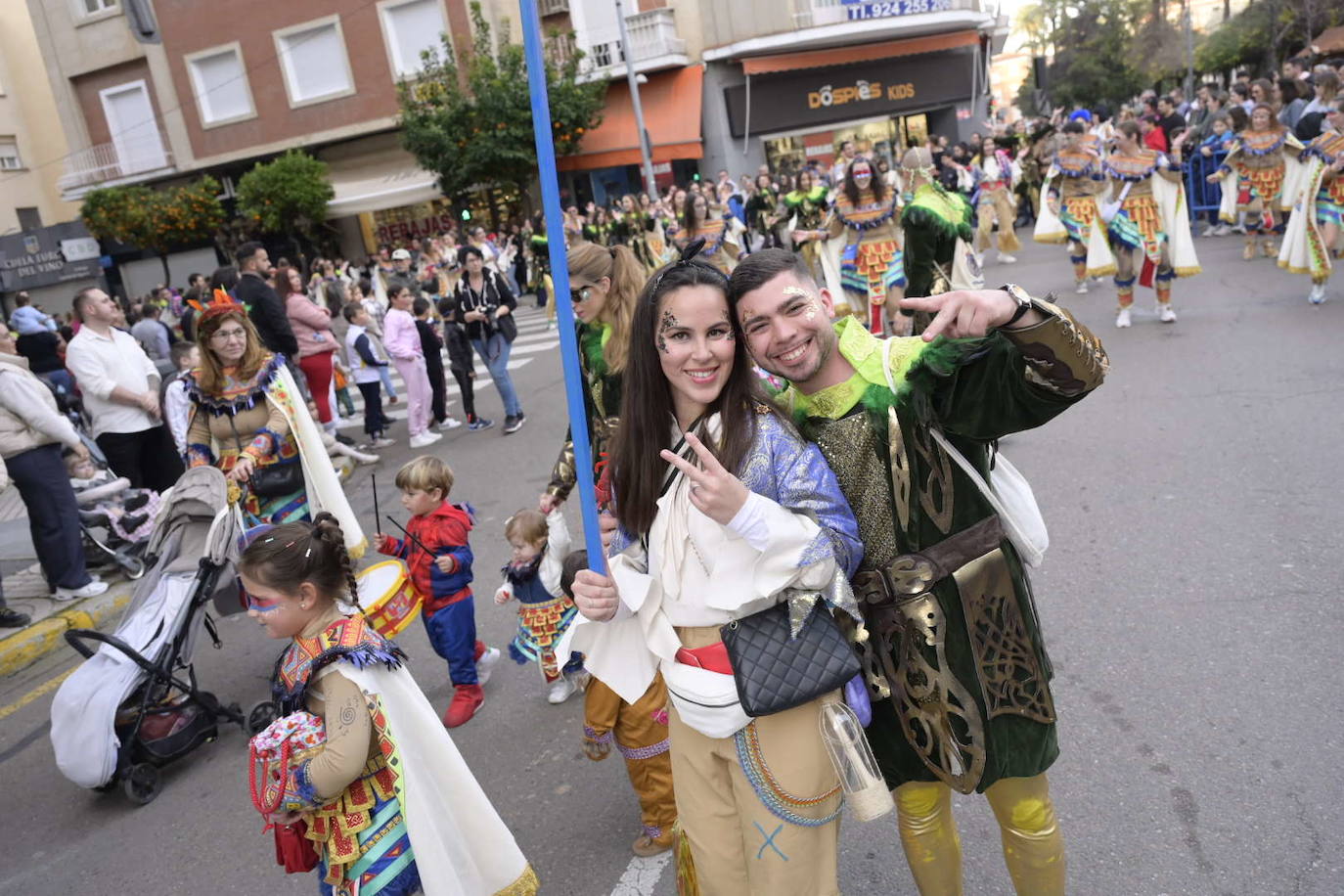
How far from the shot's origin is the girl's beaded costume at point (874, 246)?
28.3ft

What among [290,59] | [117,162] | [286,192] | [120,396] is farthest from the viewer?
[117,162]

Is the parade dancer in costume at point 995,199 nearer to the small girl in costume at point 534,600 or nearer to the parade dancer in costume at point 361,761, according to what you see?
the small girl in costume at point 534,600

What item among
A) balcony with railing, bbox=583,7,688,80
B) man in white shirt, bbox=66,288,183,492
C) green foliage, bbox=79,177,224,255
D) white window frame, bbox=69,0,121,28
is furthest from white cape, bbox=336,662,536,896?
white window frame, bbox=69,0,121,28

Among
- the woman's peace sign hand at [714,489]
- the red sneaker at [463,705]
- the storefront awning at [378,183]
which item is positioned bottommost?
the red sneaker at [463,705]

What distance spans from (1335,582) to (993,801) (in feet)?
9.17

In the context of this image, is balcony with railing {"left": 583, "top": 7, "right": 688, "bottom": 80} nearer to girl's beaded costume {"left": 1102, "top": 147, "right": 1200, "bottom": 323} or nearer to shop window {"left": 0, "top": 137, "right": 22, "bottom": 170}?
girl's beaded costume {"left": 1102, "top": 147, "right": 1200, "bottom": 323}

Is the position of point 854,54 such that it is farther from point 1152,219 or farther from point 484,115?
point 1152,219

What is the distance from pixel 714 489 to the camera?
1792 mm

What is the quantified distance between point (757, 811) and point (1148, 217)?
8801mm

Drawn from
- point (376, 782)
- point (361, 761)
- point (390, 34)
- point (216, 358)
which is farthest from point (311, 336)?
point (390, 34)

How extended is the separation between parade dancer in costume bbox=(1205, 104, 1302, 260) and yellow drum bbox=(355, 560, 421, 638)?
32.5 ft

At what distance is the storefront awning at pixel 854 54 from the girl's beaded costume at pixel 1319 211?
789 inches

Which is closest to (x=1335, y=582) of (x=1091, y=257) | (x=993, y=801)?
(x=993, y=801)

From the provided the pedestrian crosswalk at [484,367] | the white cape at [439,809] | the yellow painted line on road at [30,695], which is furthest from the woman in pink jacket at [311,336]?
the white cape at [439,809]
